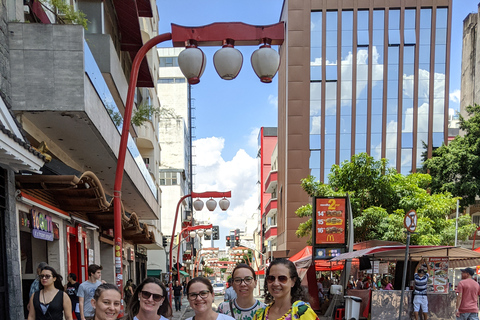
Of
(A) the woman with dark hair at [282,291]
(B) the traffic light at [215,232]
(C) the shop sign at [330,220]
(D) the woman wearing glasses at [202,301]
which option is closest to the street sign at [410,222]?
(A) the woman with dark hair at [282,291]

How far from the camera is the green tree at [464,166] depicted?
119 feet

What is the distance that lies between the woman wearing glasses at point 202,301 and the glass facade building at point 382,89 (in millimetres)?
42902

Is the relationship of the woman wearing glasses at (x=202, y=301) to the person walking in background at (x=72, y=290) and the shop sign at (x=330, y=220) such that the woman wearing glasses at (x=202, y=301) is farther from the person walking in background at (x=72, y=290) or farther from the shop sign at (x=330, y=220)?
the shop sign at (x=330, y=220)

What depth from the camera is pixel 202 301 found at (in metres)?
4.04

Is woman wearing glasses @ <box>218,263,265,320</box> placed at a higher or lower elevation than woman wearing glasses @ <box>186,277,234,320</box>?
lower

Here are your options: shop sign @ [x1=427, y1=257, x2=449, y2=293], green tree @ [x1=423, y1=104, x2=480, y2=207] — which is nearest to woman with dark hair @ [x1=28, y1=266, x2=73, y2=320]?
shop sign @ [x1=427, y1=257, x2=449, y2=293]

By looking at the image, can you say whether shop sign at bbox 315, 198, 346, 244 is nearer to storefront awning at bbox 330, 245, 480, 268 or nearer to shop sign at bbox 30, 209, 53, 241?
storefront awning at bbox 330, 245, 480, 268

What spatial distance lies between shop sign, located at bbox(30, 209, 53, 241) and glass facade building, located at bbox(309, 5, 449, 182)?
36.2 meters

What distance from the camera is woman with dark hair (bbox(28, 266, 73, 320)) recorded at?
6602 millimetres

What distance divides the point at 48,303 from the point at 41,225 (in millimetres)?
4998

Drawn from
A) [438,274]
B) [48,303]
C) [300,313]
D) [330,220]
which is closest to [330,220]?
[330,220]

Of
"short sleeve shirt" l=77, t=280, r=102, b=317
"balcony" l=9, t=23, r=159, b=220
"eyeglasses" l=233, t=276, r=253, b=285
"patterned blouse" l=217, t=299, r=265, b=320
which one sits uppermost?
"balcony" l=9, t=23, r=159, b=220

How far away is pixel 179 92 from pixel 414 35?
45.0m

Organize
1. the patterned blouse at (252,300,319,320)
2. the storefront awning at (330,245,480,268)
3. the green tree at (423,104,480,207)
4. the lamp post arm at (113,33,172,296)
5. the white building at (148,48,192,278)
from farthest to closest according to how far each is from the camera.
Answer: the white building at (148,48,192,278)
the green tree at (423,104,480,207)
the storefront awning at (330,245,480,268)
the lamp post arm at (113,33,172,296)
the patterned blouse at (252,300,319,320)
